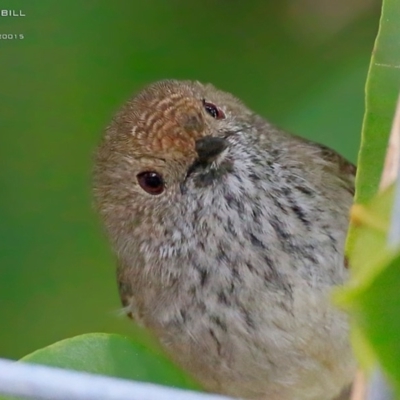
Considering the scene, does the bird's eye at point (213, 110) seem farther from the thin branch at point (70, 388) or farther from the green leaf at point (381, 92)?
the thin branch at point (70, 388)

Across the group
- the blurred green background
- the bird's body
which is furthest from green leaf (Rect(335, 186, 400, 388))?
the blurred green background

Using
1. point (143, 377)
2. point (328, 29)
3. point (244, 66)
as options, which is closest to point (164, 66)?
point (244, 66)

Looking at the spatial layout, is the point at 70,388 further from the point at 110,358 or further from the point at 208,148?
the point at 208,148

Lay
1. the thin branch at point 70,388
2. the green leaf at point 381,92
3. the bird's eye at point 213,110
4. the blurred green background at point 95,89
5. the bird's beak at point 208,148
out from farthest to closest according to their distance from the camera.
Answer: the blurred green background at point 95,89 < the bird's eye at point 213,110 < the bird's beak at point 208,148 < the green leaf at point 381,92 < the thin branch at point 70,388

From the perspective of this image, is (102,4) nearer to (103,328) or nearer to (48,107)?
(48,107)

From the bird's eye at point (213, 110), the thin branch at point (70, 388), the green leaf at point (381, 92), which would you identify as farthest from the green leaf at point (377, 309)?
the bird's eye at point (213, 110)

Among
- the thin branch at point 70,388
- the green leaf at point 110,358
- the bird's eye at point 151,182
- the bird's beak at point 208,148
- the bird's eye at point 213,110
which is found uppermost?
the bird's eye at point 213,110

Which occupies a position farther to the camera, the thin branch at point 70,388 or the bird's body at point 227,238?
the bird's body at point 227,238
